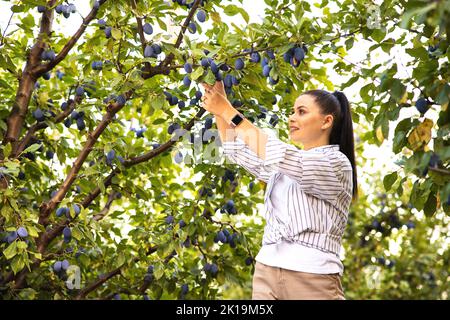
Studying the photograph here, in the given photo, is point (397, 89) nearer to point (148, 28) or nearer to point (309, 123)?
point (309, 123)

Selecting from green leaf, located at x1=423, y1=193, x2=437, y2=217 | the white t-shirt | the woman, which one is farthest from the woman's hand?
green leaf, located at x1=423, y1=193, x2=437, y2=217

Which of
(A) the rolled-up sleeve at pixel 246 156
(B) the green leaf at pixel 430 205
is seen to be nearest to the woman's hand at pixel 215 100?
(A) the rolled-up sleeve at pixel 246 156

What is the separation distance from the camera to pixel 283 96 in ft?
11.4

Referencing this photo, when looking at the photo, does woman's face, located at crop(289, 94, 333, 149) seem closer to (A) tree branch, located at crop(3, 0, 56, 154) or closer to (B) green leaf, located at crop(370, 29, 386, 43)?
(B) green leaf, located at crop(370, 29, 386, 43)

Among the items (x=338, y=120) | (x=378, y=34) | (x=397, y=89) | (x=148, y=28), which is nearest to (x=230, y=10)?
(x=148, y=28)

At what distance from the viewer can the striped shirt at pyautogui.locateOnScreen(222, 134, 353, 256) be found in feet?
7.41

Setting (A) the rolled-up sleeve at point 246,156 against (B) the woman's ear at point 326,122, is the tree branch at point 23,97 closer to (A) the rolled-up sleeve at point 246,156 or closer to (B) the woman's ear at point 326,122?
(A) the rolled-up sleeve at point 246,156

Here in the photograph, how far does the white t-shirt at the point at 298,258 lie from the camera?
7.38 ft

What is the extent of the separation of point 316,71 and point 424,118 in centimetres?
130

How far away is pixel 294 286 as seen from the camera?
88.4 inches

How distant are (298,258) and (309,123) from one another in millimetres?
495

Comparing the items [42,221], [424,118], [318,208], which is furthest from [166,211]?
[424,118]

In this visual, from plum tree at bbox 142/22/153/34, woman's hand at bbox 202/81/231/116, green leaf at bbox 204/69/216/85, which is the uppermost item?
plum tree at bbox 142/22/153/34
